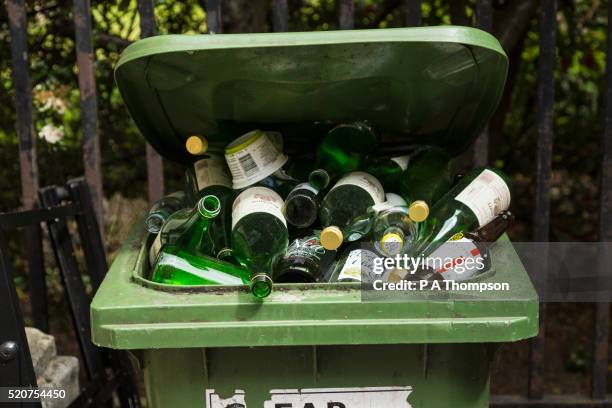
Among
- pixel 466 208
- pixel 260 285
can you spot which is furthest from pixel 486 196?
pixel 260 285

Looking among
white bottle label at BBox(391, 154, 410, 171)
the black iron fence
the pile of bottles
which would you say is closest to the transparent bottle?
the pile of bottles

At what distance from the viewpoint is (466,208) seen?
1729mm

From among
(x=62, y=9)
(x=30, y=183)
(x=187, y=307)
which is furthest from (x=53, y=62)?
(x=187, y=307)

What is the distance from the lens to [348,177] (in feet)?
5.89

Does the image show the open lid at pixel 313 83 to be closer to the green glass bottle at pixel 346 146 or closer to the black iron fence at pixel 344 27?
the green glass bottle at pixel 346 146

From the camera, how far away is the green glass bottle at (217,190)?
1.82 m

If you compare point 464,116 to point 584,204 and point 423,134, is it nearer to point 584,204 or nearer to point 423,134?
point 423,134

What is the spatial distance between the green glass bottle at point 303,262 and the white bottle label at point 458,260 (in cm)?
23

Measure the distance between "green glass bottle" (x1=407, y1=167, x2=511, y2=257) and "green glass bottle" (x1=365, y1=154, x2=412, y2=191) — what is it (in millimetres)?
205

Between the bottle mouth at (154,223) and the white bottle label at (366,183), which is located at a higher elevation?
the white bottle label at (366,183)

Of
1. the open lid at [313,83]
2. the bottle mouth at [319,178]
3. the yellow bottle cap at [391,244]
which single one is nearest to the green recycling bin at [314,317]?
the open lid at [313,83]

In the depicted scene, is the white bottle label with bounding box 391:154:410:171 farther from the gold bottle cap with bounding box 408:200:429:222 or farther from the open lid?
the gold bottle cap with bounding box 408:200:429:222

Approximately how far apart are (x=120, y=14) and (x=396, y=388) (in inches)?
78.9

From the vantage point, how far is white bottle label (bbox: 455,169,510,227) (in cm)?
171
